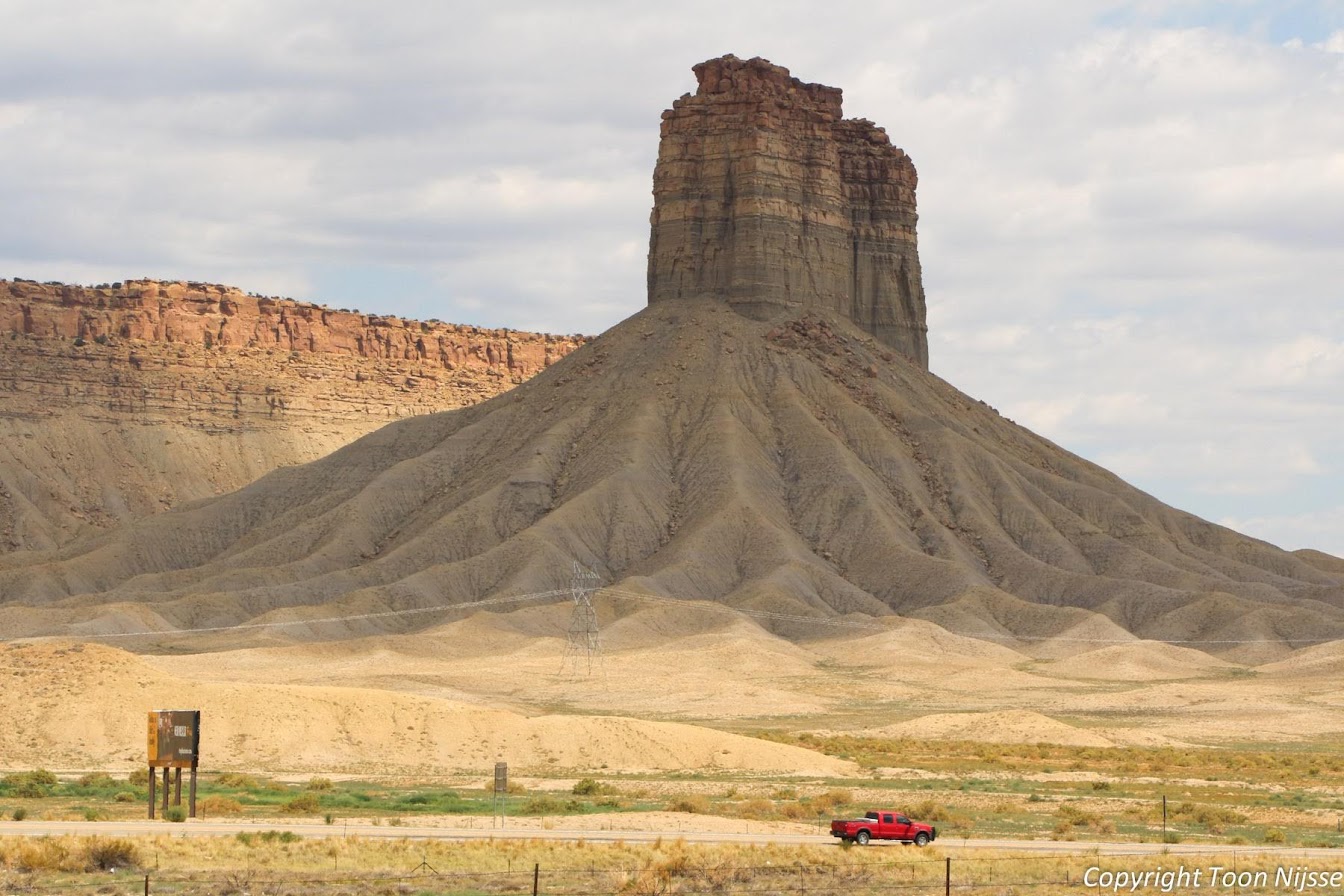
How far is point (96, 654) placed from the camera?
228ft

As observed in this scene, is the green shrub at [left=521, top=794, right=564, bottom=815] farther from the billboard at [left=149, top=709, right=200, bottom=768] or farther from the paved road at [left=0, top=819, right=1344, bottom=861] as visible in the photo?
the billboard at [left=149, top=709, right=200, bottom=768]

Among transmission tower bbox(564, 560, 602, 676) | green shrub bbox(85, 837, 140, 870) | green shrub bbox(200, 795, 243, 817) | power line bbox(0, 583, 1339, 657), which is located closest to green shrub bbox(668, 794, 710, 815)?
green shrub bbox(200, 795, 243, 817)

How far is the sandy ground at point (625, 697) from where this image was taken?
6700 cm

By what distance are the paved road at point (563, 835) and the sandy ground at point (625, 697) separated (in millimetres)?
18817

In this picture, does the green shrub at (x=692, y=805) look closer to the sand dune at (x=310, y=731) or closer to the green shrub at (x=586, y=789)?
the green shrub at (x=586, y=789)

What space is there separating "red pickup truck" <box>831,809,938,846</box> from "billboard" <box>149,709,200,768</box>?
13998 mm

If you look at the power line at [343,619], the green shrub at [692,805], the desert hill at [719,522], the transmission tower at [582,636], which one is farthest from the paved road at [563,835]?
the desert hill at [719,522]

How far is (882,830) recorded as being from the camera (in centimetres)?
4459

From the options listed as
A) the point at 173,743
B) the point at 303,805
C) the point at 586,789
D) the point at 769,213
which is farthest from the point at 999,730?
the point at 769,213

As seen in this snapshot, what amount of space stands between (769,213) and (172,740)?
11475cm

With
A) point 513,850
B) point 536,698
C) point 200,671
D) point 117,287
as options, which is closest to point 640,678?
point 536,698

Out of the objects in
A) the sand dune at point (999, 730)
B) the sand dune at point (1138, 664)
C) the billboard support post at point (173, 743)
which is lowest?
the billboard support post at point (173, 743)

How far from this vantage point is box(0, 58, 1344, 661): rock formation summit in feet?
436

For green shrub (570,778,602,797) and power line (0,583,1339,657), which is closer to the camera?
green shrub (570,778,602,797)
